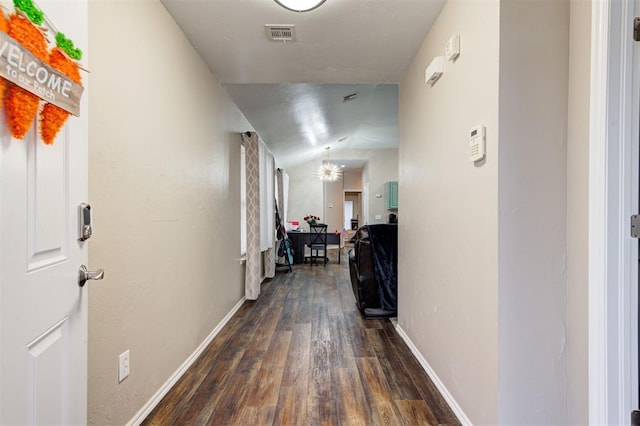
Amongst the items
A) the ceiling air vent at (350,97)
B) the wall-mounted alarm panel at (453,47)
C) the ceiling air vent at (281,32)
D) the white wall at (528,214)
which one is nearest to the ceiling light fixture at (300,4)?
the ceiling air vent at (281,32)

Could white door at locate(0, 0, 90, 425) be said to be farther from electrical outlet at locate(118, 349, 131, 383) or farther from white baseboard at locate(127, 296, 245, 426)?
white baseboard at locate(127, 296, 245, 426)

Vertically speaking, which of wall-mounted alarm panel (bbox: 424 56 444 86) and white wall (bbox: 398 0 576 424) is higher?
wall-mounted alarm panel (bbox: 424 56 444 86)

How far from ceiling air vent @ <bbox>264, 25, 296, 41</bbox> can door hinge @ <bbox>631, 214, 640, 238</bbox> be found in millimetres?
2056

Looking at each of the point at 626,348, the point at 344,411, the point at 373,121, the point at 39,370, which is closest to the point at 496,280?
the point at 626,348

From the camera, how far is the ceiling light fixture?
67.5 inches

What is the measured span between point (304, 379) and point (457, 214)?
4.73 feet

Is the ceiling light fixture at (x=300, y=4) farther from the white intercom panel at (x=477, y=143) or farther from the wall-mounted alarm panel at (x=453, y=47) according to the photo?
the white intercom panel at (x=477, y=143)

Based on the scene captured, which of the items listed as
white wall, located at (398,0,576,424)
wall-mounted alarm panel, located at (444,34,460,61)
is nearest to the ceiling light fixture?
wall-mounted alarm panel, located at (444,34,460,61)

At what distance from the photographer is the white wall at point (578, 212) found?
Result: 4.01 feet

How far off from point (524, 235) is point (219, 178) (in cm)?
248

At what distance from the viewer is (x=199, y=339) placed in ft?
7.90

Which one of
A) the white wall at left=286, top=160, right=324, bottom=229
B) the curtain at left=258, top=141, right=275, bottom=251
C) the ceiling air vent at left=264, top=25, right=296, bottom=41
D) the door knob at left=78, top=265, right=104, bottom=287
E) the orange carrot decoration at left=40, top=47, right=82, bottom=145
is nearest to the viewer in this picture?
the orange carrot decoration at left=40, top=47, right=82, bottom=145

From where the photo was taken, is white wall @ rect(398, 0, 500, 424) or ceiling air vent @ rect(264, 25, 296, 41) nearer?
white wall @ rect(398, 0, 500, 424)

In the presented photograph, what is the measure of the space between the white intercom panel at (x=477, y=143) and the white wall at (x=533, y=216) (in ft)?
0.33
